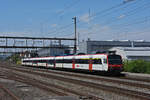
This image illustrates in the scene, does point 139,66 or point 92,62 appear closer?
point 92,62

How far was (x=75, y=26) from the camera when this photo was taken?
1665 inches

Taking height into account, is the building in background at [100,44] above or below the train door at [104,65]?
above

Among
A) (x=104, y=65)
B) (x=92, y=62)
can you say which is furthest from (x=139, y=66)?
(x=92, y=62)

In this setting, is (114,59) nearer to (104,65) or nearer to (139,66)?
(104,65)

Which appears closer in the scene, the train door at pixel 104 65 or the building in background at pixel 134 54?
the train door at pixel 104 65

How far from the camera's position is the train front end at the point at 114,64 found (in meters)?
24.8

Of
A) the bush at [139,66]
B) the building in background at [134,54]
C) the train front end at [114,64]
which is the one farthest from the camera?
the building in background at [134,54]

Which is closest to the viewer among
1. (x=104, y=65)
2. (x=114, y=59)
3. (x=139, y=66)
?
(x=104, y=65)

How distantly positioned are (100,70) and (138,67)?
6067 mm

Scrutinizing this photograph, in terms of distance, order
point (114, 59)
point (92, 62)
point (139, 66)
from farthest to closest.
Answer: point (139, 66) → point (92, 62) → point (114, 59)

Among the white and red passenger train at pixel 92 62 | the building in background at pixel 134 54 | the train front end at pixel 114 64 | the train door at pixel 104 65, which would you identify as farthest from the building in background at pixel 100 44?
the train door at pixel 104 65

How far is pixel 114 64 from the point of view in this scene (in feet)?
82.4

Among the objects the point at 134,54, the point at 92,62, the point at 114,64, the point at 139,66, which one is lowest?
the point at 139,66

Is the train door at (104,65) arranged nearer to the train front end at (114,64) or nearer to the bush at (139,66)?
the train front end at (114,64)
